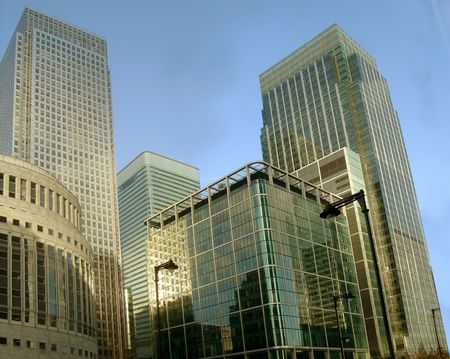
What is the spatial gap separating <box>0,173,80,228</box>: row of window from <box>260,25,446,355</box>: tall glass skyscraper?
103 meters

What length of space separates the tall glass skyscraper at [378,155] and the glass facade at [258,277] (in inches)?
1326

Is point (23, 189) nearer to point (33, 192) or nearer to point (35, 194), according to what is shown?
point (33, 192)

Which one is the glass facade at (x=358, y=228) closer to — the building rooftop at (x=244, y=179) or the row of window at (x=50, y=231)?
the building rooftop at (x=244, y=179)

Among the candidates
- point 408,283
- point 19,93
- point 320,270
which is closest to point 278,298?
point 320,270

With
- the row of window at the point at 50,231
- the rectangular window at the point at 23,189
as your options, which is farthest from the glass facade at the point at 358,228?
the rectangular window at the point at 23,189

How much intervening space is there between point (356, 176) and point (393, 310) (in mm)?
39346

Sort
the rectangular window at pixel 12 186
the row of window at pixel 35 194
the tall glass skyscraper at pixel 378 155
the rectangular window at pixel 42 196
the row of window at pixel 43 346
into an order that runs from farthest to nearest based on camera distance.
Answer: the tall glass skyscraper at pixel 378 155, the rectangular window at pixel 42 196, the rectangular window at pixel 12 186, the row of window at pixel 35 194, the row of window at pixel 43 346

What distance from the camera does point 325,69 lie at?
194m

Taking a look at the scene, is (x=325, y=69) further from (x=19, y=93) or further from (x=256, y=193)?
(x=19, y=93)

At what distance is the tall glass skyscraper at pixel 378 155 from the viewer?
6299 inches

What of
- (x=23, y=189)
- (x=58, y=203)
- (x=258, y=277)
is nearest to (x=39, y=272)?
(x=23, y=189)

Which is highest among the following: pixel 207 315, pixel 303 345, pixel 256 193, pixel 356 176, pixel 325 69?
pixel 325 69

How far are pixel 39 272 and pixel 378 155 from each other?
124763 mm

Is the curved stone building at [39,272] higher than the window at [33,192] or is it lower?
lower
